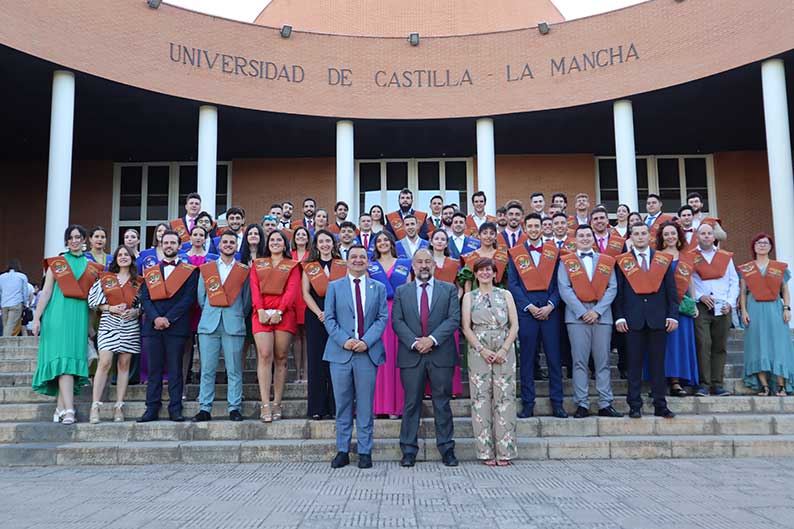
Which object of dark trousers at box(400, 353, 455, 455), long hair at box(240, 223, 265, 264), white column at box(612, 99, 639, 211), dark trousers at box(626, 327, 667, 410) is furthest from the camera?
white column at box(612, 99, 639, 211)

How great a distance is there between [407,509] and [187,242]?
5103 millimetres

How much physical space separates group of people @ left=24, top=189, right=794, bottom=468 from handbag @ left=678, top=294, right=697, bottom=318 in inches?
0.6

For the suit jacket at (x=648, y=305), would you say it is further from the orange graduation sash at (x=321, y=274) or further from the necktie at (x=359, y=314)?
the orange graduation sash at (x=321, y=274)

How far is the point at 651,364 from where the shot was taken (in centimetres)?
671

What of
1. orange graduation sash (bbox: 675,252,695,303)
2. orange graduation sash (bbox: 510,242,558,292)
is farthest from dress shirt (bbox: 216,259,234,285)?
orange graduation sash (bbox: 675,252,695,303)

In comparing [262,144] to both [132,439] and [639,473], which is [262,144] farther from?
[639,473]

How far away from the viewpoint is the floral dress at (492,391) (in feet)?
19.2

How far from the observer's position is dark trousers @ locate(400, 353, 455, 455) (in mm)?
5875

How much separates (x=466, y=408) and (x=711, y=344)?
295 cm

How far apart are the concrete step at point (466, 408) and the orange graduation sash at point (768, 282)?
120cm

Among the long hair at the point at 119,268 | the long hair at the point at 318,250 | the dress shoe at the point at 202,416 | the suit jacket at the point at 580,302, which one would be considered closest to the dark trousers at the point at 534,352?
the suit jacket at the point at 580,302

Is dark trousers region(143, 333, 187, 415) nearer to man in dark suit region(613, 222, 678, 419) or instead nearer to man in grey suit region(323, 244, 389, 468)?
man in grey suit region(323, 244, 389, 468)

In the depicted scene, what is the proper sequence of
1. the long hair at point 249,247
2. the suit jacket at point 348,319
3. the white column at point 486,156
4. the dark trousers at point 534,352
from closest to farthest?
1. the suit jacket at point 348,319
2. the dark trousers at point 534,352
3. the long hair at point 249,247
4. the white column at point 486,156

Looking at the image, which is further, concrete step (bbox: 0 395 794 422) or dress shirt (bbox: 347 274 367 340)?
concrete step (bbox: 0 395 794 422)
